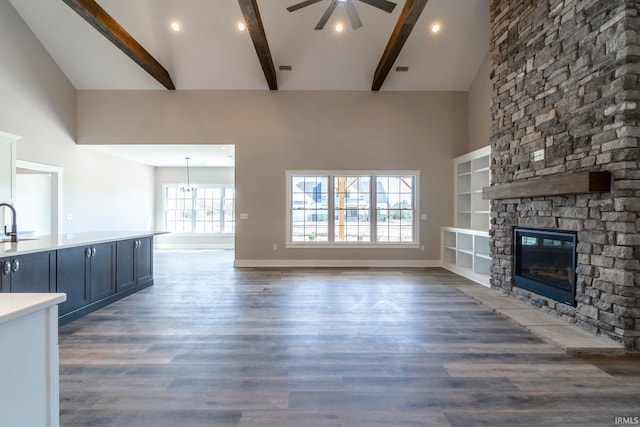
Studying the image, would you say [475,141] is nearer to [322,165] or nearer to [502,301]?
[322,165]

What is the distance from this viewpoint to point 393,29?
570 cm

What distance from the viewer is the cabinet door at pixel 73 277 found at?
3.46 m

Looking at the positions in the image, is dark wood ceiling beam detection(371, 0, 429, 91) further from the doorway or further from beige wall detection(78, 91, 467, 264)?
the doorway

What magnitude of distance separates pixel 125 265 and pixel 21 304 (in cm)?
358

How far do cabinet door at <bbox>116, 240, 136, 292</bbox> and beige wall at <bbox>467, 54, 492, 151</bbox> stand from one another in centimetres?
662

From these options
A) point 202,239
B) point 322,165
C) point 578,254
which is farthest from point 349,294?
point 202,239

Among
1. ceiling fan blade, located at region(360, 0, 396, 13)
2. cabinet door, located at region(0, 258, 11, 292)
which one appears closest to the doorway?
cabinet door, located at region(0, 258, 11, 292)

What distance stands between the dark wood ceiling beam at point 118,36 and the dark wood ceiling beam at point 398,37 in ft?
14.4

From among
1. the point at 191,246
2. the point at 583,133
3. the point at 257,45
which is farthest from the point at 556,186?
the point at 191,246

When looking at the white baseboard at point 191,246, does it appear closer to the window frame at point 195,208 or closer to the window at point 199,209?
the window frame at point 195,208

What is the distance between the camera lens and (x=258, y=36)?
5094 mm

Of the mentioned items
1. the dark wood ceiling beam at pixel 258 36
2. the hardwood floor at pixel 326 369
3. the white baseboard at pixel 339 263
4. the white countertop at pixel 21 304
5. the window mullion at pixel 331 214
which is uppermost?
the dark wood ceiling beam at pixel 258 36

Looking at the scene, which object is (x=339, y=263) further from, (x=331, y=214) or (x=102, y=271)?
(x=102, y=271)

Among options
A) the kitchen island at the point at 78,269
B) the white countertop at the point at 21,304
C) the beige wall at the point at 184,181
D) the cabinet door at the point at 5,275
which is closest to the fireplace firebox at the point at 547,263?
the white countertop at the point at 21,304
